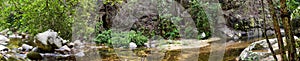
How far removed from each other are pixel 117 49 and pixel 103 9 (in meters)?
2.44

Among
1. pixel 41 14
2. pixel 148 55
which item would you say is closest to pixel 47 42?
pixel 41 14

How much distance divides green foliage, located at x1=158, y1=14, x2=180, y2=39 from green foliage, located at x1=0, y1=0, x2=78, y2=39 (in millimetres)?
2902

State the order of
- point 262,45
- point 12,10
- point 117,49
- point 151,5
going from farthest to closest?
point 151,5 < point 12,10 < point 117,49 < point 262,45

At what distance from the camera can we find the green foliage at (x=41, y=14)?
26.4 ft

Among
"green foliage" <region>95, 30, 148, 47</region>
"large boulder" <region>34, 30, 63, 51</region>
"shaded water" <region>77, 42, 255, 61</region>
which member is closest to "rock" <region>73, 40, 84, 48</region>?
"green foliage" <region>95, 30, 148, 47</region>

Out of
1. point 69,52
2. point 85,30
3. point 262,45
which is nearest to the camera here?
point 262,45

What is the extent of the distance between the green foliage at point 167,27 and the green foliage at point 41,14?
290cm

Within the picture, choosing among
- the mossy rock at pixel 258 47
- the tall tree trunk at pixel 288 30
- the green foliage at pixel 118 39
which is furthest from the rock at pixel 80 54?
the tall tree trunk at pixel 288 30

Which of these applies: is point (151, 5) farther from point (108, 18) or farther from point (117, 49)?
point (117, 49)

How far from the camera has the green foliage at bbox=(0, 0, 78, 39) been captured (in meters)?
8.04

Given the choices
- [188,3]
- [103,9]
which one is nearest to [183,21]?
[188,3]

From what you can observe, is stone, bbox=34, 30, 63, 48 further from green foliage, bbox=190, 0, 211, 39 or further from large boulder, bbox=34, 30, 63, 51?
green foliage, bbox=190, 0, 211, 39

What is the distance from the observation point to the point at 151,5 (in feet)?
35.0

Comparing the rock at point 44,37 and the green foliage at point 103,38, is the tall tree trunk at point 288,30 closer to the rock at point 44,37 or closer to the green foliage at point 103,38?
the rock at point 44,37
